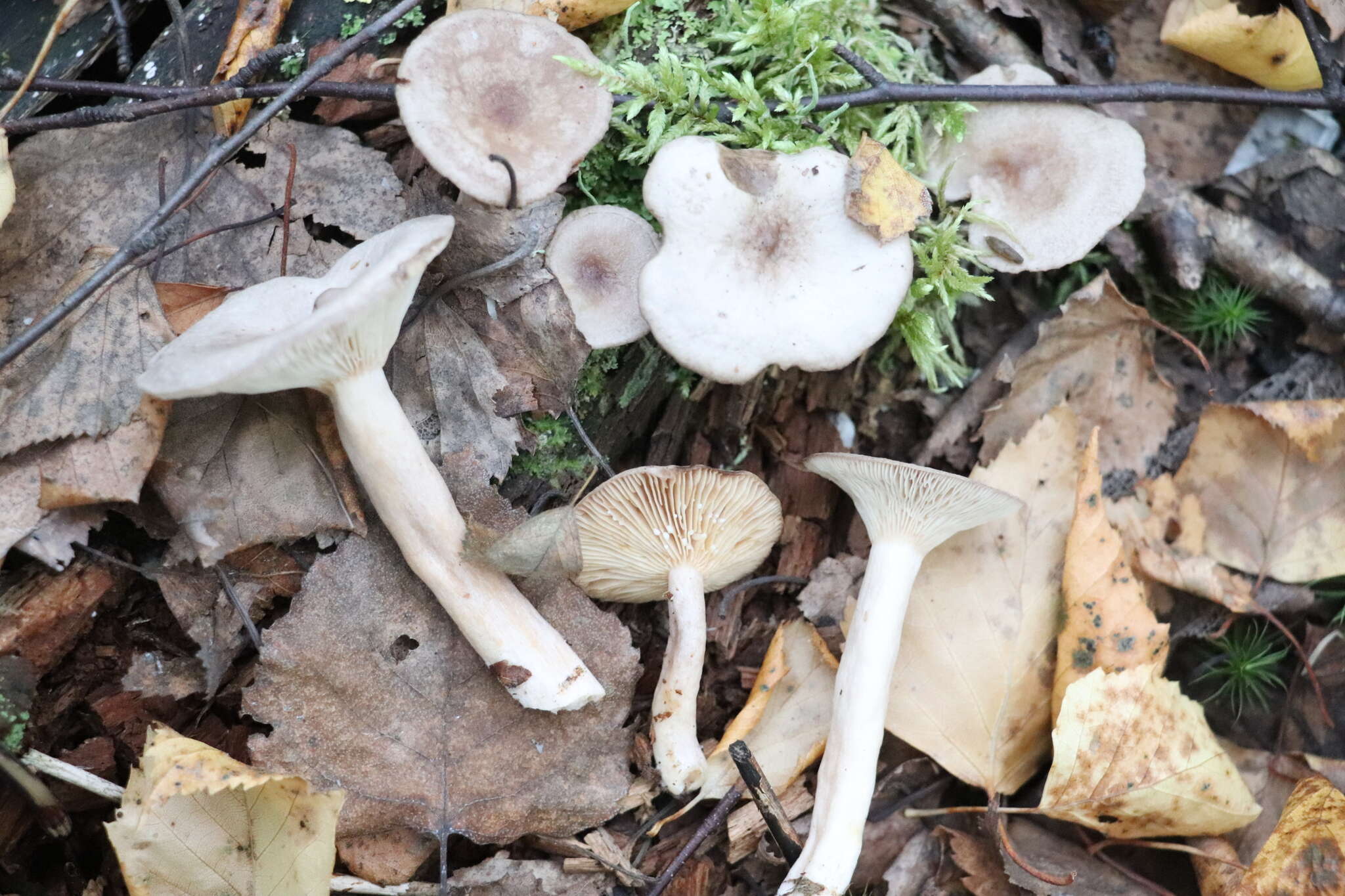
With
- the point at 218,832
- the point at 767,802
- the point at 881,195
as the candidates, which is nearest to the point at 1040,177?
the point at 881,195

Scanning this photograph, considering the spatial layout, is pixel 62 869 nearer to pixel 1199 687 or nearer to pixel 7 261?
pixel 7 261

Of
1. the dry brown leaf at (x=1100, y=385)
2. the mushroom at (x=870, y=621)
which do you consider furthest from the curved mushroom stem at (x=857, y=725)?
the dry brown leaf at (x=1100, y=385)

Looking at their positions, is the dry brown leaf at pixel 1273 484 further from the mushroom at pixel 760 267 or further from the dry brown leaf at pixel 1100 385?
the mushroom at pixel 760 267

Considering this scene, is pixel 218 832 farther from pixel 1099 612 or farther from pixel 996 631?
pixel 1099 612

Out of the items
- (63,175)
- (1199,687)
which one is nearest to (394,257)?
(63,175)

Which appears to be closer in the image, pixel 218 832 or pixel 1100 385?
pixel 218 832
